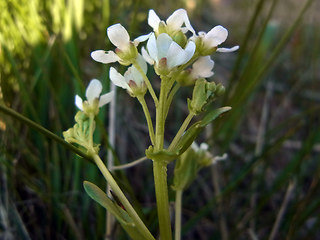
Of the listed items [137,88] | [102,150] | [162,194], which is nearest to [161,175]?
[162,194]

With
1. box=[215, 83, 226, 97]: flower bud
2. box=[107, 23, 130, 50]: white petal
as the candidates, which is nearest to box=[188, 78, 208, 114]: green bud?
box=[215, 83, 226, 97]: flower bud

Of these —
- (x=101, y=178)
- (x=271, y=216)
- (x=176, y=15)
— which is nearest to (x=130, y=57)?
(x=176, y=15)

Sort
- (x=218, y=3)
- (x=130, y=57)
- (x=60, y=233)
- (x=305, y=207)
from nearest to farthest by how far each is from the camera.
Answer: (x=130, y=57) < (x=60, y=233) < (x=305, y=207) < (x=218, y=3)

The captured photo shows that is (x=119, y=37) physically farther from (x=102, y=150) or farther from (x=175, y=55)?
(x=102, y=150)

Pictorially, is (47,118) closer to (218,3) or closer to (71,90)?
(71,90)

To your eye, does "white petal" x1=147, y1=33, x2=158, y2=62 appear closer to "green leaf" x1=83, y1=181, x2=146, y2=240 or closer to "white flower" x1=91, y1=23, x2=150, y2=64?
"white flower" x1=91, y1=23, x2=150, y2=64

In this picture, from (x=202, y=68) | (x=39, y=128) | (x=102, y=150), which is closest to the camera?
(x=39, y=128)

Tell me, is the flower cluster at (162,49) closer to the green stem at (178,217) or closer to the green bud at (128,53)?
the green bud at (128,53)

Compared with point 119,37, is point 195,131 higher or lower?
lower
